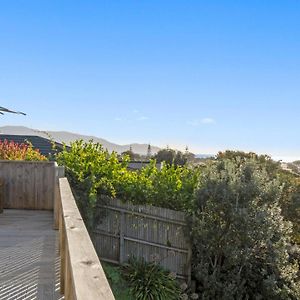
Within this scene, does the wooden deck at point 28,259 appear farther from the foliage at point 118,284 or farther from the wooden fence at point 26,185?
the foliage at point 118,284

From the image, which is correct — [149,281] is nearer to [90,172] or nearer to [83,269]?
[90,172]

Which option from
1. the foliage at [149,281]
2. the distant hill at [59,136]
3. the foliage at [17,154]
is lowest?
the foliage at [149,281]

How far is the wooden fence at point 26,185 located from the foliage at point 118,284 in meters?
1.89

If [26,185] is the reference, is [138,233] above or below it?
below

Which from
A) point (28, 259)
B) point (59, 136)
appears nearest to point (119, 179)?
point (28, 259)

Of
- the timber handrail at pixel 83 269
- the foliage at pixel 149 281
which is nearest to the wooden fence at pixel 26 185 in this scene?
the foliage at pixel 149 281

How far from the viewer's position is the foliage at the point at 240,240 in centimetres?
796

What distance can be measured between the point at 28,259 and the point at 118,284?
10.4 feet

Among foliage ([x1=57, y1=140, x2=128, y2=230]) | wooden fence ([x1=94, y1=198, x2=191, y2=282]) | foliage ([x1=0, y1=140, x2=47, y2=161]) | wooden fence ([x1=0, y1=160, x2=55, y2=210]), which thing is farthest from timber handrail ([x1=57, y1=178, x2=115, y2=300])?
foliage ([x1=0, y1=140, x2=47, y2=161])

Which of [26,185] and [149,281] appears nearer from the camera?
[149,281]

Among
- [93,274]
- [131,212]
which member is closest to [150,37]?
[131,212]

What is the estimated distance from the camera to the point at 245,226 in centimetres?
795

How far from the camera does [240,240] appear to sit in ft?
26.4

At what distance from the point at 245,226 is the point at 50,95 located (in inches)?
536
